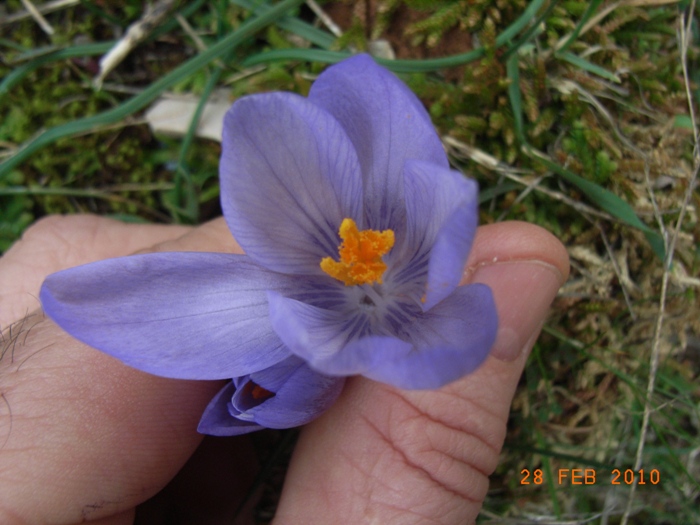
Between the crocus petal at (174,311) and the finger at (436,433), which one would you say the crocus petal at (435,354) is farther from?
the finger at (436,433)

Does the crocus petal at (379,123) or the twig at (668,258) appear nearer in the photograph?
the crocus petal at (379,123)

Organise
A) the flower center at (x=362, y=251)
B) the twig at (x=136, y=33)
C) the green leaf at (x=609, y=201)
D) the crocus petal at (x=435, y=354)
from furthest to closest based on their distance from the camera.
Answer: the twig at (x=136, y=33)
the green leaf at (x=609, y=201)
the flower center at (x=362, y=251)
the crocus petal at (x=435, y=354)

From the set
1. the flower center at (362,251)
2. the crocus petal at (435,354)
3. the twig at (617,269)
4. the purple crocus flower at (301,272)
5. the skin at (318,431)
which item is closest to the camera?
the crocus petal at (435,354)

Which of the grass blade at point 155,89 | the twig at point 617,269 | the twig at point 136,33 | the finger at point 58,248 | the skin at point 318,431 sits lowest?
the twig at point 617,269

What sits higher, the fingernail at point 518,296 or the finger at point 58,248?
the finger at point 58,248

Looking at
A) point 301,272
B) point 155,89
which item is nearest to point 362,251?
point 301,272

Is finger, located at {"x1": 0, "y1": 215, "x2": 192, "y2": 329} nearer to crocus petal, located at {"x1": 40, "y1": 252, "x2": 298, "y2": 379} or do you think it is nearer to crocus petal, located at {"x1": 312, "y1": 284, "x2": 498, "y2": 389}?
crocus petal, located at {"x1": 40, "y1": 252, "x2": 298, "y2": 379}

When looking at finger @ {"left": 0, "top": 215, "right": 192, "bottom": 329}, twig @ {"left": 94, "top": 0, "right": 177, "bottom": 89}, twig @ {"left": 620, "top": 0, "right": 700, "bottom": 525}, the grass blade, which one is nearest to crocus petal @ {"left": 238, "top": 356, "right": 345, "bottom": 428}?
finger @ {"left": 0, "top": 215, "right": 192, "bottom": 329}

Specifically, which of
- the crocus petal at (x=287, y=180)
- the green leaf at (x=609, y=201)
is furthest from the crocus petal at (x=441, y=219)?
the green leaf at (x=609, y=201)
